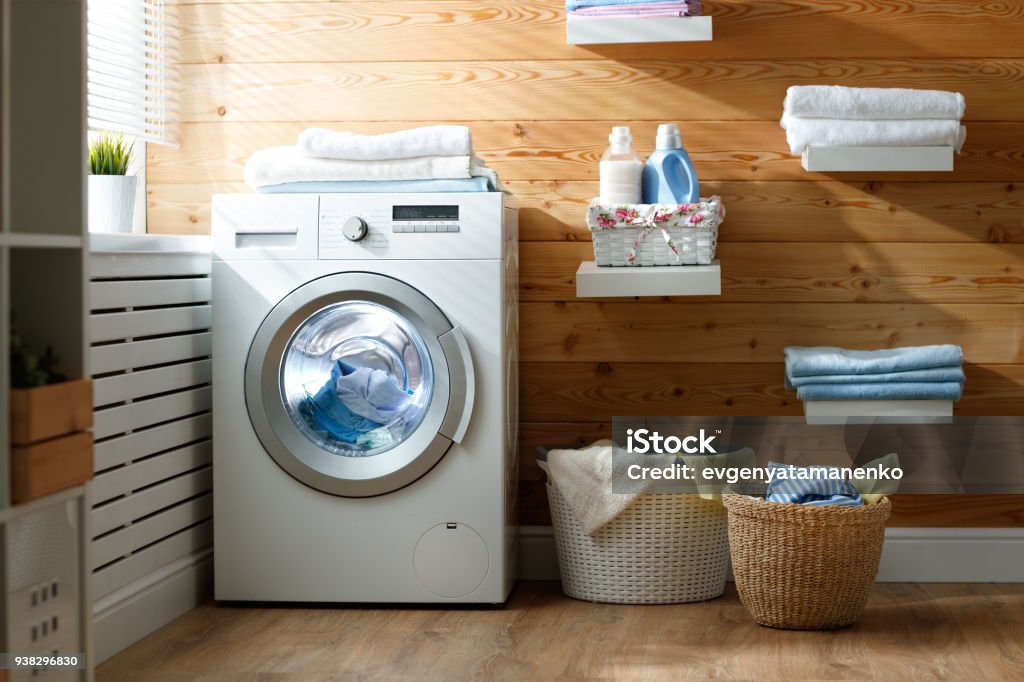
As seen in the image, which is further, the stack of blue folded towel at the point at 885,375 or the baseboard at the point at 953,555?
the baseboard at the point at 953,555

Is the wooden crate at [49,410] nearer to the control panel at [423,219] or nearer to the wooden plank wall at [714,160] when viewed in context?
the control panel at [423,219]

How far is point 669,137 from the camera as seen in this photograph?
2.57 meters

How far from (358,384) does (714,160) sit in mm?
1039

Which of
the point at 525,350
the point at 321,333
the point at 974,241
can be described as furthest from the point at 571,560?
the point at 974,241

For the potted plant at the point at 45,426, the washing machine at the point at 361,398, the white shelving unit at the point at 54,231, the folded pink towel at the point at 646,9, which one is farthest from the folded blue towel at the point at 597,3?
the potted plant at the point at 45,426

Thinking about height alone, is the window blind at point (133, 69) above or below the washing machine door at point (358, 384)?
above

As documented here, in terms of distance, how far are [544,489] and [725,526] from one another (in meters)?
0.49

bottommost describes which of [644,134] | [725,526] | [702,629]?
[702,629]

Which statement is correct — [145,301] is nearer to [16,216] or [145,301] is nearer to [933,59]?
[16,216]

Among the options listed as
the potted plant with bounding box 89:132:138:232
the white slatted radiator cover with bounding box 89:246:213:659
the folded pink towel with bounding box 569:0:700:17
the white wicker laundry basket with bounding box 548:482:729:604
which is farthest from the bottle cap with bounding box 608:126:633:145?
the potted plant with bounding box 89:132:138:232

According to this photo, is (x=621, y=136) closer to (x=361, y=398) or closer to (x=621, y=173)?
(x=621, y=173)

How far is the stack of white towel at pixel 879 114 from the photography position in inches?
98.1

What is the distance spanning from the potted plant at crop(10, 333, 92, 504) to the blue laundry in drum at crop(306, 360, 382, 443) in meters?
0.92

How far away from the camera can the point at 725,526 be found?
2.55 m
